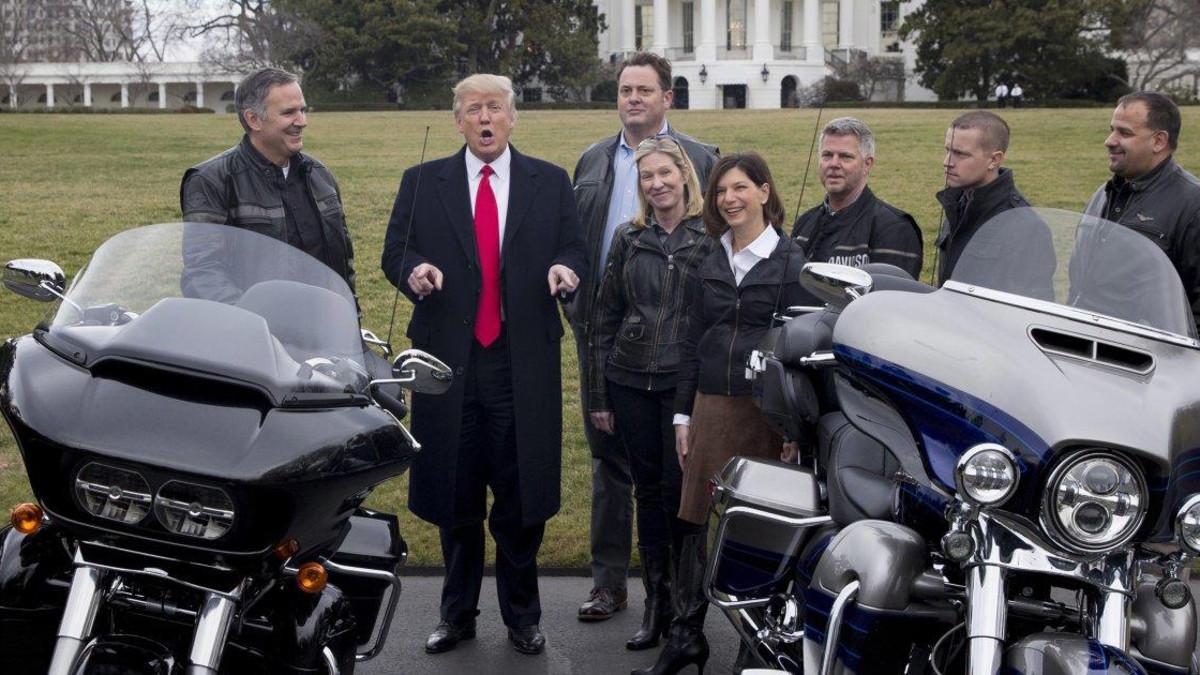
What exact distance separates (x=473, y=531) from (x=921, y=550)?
2.43m

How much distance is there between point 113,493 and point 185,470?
0.63 feet

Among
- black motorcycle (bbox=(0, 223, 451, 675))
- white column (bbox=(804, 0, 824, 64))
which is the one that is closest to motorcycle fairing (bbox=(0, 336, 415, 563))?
black motorcycle (bbox=(0, 223, 451, 675))

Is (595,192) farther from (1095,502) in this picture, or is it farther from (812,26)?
(812,26)

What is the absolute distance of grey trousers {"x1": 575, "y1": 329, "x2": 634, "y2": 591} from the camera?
5.80 m

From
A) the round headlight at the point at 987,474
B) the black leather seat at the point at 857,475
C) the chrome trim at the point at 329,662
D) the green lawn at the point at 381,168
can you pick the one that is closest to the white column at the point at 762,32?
the green lawn at the point at 381,168

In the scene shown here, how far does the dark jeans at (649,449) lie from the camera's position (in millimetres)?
5273

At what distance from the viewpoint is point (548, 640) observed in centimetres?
543

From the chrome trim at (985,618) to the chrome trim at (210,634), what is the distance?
5.12 feet

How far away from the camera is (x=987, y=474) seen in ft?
9.70

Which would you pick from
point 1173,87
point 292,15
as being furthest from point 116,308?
point 292,15

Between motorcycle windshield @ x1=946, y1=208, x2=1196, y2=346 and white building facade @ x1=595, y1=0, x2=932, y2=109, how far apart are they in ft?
251

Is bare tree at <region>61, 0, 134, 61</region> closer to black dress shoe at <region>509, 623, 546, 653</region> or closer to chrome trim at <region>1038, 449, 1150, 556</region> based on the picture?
black dress shoe at <region>509, 623, 546, 653</region>

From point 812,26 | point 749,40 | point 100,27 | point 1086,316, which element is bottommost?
point 1086,316

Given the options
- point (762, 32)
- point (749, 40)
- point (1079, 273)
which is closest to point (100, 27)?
point (749, 40)
